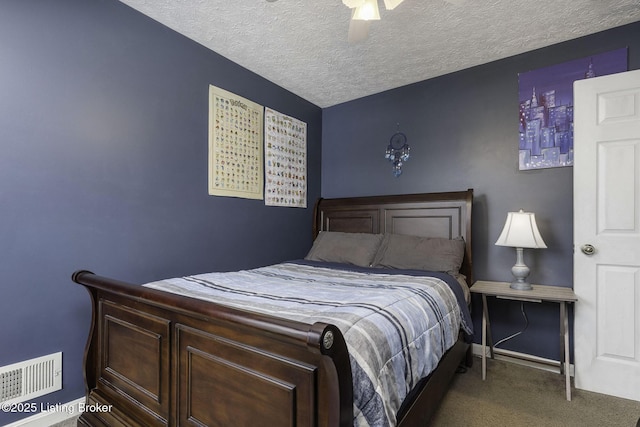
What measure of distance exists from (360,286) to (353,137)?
2223 millimetres

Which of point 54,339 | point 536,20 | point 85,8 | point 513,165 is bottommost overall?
point 54,339

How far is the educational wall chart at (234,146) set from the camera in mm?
2623

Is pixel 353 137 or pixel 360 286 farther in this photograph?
pixel 353 137

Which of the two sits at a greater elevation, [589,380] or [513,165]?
[513,165]

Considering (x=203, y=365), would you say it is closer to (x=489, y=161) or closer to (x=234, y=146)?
(x=234, y=146)

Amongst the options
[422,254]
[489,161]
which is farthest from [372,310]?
[489,161]

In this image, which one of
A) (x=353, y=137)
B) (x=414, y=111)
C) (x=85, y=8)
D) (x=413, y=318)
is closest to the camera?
(x=413, y=318)

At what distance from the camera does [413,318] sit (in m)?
1.46

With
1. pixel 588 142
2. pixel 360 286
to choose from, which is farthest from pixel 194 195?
pixel 588 142

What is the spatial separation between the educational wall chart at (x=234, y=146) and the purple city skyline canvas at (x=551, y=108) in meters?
2.39

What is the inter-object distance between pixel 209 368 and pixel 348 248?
1860 mm

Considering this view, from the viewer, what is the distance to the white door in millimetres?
2035

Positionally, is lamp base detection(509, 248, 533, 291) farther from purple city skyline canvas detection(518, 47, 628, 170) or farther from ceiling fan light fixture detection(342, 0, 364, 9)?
ceiling fan light fixture detection(342, 0, 364, 9)

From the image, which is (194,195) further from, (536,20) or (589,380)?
(589,380)
